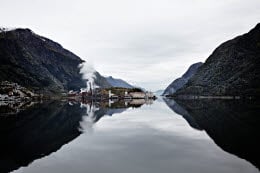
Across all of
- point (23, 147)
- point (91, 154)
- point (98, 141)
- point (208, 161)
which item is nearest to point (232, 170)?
point (208, 161)

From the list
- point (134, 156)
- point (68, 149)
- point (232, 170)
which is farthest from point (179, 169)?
point (68, 149)

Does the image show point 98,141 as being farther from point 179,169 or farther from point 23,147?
point 179,169

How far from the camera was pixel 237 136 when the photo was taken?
4016cm

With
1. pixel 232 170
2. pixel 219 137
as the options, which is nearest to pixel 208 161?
pixel 232 170

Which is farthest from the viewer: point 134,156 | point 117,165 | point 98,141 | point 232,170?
point 98,141

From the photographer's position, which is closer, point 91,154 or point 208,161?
point 208,161

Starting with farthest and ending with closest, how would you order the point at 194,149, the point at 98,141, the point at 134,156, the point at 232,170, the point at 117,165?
the point at 98,141 < the point at 194,149 < the point at 134,156 < the point at 117,165 < the point at 232,170

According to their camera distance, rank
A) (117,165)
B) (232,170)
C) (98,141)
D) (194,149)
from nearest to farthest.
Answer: (232,170) → (117,165) → (194,149) → (98,141)

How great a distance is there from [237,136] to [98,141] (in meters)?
19.4

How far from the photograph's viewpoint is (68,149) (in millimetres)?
33656

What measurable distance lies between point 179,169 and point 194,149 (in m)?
10.0

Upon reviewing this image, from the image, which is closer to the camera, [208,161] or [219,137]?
[208,161]

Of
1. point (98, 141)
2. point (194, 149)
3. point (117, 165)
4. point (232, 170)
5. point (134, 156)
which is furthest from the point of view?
point (98, 141)

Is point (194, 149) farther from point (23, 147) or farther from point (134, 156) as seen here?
point (23, 147)
